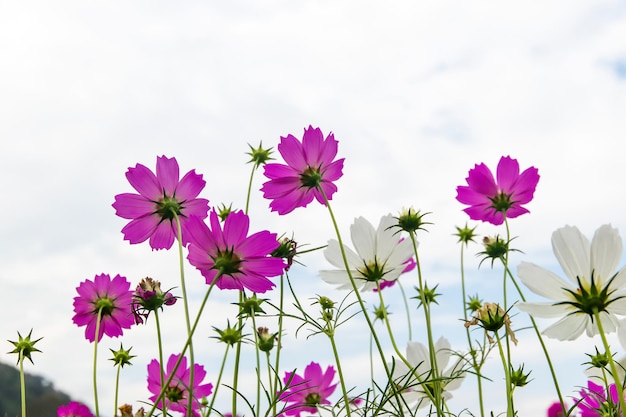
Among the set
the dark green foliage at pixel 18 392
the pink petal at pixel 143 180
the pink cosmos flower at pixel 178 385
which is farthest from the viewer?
the dark green foliage at pixel 18 392

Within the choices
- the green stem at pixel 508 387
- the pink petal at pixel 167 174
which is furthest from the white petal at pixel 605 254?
the pink petal at pixel 167 174

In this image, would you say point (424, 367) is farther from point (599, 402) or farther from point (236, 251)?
point (236, 251)

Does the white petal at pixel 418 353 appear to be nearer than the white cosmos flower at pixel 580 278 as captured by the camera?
No

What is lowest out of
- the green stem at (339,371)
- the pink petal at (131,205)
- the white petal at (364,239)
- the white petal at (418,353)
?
the green stem at (339,371)

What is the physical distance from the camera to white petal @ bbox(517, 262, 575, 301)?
0.73 m

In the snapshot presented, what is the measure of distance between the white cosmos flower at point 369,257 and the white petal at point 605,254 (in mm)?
378

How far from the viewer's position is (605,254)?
0.73 m

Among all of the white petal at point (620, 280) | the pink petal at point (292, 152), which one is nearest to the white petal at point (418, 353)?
the pink petal at point (292, 152)

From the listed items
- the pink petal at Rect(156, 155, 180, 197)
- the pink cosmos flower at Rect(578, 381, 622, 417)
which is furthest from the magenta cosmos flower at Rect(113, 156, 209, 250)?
the pink cosmos flower at Rect(578, 381, 622, 417)

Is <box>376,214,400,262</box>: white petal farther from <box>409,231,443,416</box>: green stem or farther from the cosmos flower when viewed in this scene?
the cosmos flower

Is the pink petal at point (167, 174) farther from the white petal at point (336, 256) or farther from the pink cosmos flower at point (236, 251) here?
the white petal at point (336, 256)

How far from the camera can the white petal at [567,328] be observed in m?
0.74

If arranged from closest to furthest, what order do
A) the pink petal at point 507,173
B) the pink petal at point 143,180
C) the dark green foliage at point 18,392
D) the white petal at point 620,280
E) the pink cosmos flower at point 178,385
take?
1. the white petal at point 620,280
2. the pink petal at point 143,180
3. the pink cosmos flower at point 178,385
4. the pink petal at point 507,173
5. the dark green foliage at point 18,392

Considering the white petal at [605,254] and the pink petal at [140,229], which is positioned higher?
the pink petal at [140,229]
